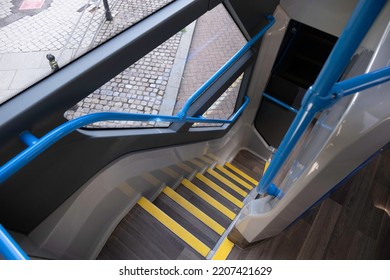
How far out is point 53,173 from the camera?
1563mm

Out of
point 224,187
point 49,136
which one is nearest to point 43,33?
point 49,136

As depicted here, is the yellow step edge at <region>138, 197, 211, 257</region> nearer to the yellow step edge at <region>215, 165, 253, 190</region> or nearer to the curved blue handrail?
the curved blue handrail

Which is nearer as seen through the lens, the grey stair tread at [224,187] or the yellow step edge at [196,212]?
the yellow step edge at [196,212]

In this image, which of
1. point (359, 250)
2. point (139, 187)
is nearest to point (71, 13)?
point (139, 187)

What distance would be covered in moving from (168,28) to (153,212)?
1.72 metres

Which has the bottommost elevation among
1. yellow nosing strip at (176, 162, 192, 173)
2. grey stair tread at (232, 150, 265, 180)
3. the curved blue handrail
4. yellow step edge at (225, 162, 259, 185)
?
grey stair tread at (232, 150, 265, 180)

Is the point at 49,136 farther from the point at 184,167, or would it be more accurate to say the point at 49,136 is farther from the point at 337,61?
Result: the point at 184,167

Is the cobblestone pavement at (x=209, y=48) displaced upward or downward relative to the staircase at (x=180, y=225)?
upward

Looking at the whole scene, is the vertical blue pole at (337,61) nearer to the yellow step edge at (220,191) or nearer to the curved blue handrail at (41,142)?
the curved blue handrail at (41,142)

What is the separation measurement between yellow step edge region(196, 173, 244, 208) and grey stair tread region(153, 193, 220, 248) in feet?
2.89

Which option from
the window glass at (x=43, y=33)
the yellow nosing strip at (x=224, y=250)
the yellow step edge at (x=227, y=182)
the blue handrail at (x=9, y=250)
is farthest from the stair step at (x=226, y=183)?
the blue handrail at (x=9, y=250)

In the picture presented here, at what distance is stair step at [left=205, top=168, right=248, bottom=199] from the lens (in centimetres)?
416

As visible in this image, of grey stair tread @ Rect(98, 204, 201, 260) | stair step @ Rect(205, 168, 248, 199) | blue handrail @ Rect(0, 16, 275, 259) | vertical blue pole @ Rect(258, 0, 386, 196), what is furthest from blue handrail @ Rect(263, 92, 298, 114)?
vertical blue pole @ Rect(258, 0, 386, 196)

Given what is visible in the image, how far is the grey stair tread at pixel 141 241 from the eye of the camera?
8.00 feet
